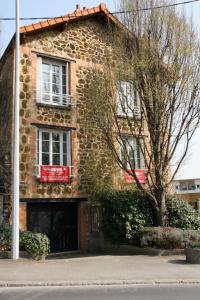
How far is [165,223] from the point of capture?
58.2 ft

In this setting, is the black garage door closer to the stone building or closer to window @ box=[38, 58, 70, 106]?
the stone building

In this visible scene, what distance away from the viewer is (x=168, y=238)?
52.6ft

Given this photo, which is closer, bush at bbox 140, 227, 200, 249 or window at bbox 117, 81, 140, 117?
bush at bbox 140, 227, 200, 249

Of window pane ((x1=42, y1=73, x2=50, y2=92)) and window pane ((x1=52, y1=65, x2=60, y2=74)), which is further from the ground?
window pane ((x1=52, y1=65, x2=60, y2=74))

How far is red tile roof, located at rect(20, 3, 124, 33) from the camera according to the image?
1864cm

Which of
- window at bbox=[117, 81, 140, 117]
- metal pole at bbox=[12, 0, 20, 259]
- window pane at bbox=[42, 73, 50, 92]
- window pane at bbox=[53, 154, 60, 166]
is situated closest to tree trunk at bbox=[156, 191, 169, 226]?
window at bbox=[117, 81, 140, 117]

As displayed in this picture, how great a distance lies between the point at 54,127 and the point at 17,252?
6442mm

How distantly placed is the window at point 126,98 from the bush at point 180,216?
13.4 ft

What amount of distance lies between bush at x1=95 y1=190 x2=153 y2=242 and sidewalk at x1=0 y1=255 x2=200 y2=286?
124 inches

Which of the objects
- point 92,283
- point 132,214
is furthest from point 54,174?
point 92,283

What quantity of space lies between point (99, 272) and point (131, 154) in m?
8.88

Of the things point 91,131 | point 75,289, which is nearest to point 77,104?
point 91,131

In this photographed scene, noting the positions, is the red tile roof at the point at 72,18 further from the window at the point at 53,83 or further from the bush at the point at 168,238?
the bush at the point at 168,238

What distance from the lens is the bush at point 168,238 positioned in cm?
1592
